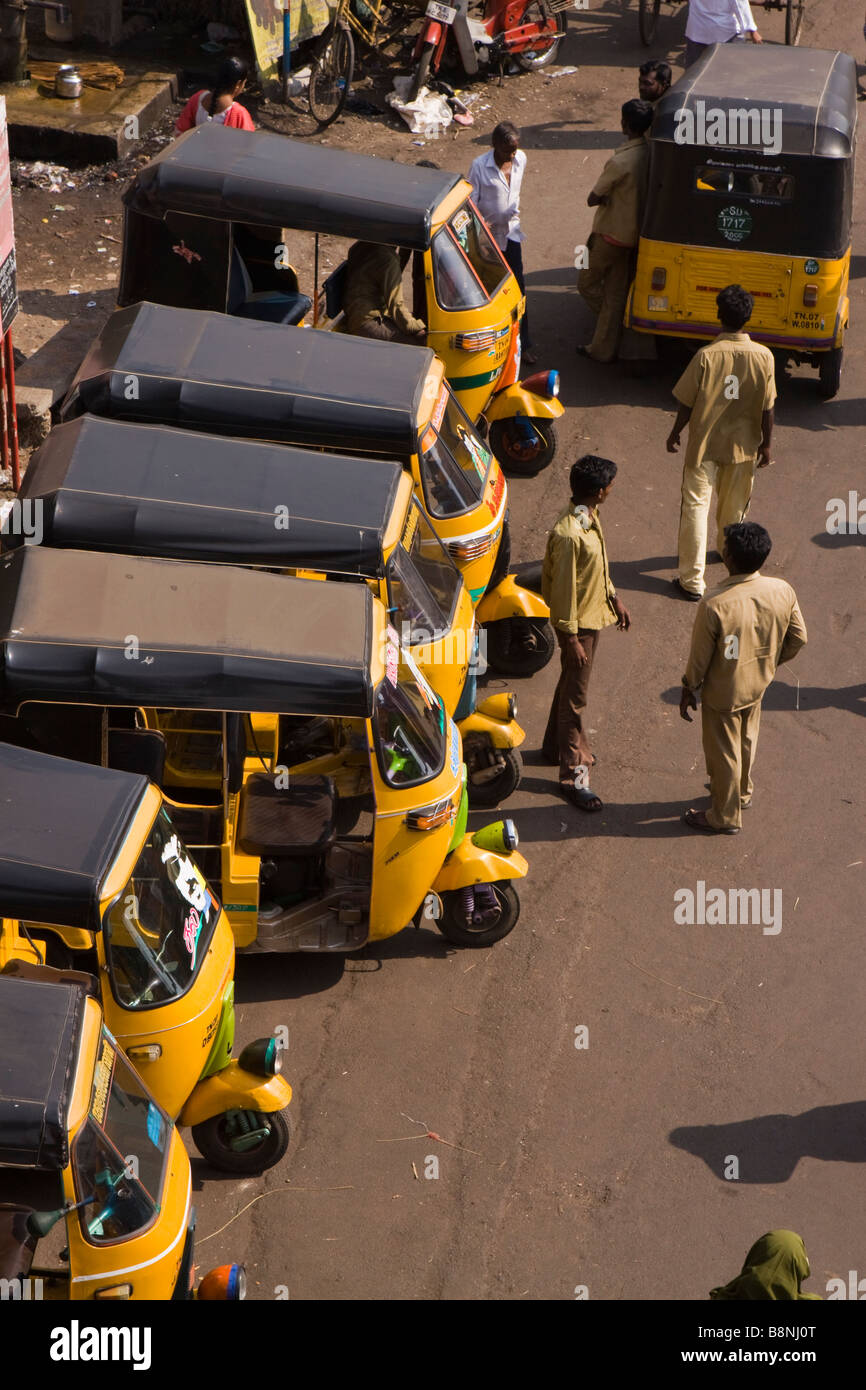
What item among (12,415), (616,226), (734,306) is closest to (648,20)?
(616,226)

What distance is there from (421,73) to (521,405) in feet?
24.4

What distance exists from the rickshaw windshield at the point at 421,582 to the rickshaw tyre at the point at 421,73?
33.0 ft

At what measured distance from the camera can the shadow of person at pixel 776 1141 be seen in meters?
6.96

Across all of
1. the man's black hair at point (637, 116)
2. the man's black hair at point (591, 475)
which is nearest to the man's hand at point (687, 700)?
the man's black hair at point (591, 475)

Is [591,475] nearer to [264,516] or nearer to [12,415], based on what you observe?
[264,516]

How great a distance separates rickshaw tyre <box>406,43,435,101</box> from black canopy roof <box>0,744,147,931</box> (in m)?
12.8

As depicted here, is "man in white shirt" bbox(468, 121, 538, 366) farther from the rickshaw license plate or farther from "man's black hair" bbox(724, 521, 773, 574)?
the rickshaw license plate

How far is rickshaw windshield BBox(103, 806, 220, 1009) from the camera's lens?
19.9 ft

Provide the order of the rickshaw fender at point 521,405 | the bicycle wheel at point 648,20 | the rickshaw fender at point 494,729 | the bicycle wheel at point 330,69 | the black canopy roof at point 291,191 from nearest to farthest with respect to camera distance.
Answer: the rickshaw fender at point 494,729
the black canopy roof at point 291,191
the rickshaw fender at point 521,405
the bicycle wheel at point 330,69
the bicycle wheel at point 648,20

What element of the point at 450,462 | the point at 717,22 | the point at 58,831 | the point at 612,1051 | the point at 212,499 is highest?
the point at 717,22

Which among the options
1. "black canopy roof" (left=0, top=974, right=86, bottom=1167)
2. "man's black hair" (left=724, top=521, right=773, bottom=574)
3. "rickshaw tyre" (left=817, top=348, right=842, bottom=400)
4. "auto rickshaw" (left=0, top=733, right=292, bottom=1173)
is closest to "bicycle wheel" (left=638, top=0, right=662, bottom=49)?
"rickshaw tyre" (left=817, top=348, right=842, bottom=400)

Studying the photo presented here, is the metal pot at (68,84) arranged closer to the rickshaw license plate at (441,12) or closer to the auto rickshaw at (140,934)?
the rickshaw license plate at (441,12)

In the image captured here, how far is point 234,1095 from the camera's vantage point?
651 cm

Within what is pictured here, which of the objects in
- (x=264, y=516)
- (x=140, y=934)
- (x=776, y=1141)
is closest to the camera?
(x=140, y=934)
